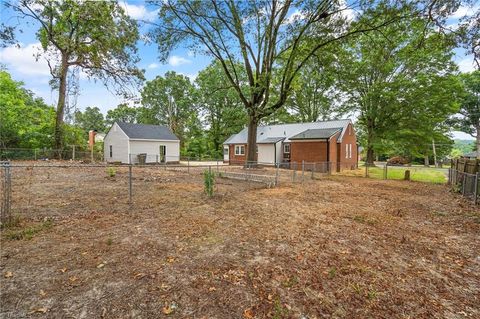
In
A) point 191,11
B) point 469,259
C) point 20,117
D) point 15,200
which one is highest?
point 191,11

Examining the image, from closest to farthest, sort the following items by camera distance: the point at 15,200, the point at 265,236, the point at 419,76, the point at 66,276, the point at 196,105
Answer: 1. the point at 66,276
2. the point at 265,236
3. the point at 15,200
4. the point at 419,76
5. the point at 196,105

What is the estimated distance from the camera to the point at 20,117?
842 inches

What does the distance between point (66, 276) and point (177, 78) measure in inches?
1650

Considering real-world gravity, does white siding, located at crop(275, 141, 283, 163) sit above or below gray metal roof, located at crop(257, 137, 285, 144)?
below

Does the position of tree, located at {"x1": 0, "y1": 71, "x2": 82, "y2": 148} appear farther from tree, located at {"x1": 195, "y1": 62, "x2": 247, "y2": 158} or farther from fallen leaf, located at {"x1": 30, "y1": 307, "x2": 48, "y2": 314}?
fallen leaf, located at {"x1": 30, "y1": 307, "x2": 48, "y2": 314}

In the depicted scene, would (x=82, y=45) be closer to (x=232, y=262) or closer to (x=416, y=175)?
(x=232, y=262)

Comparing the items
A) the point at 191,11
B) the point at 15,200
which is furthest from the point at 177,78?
the point at 15,200

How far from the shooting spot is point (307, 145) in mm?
21859

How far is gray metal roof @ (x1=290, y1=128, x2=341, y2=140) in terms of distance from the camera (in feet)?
68.9

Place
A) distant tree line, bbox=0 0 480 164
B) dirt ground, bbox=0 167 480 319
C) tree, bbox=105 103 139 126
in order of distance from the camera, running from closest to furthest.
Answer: dirt ground, bbox=0 167 480 319, distant tree line, bbox=0 0 480 164, tree, bbox=105 103 139 126

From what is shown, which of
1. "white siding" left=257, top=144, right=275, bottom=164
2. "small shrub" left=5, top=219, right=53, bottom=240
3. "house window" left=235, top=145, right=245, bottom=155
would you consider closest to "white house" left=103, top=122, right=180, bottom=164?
"house window" left=235, top=145, right=245, bottom=155

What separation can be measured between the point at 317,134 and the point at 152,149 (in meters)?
17.4

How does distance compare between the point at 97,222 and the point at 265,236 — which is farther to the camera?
the point at 97,222

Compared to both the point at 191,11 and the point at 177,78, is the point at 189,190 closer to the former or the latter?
the point at 191,11
